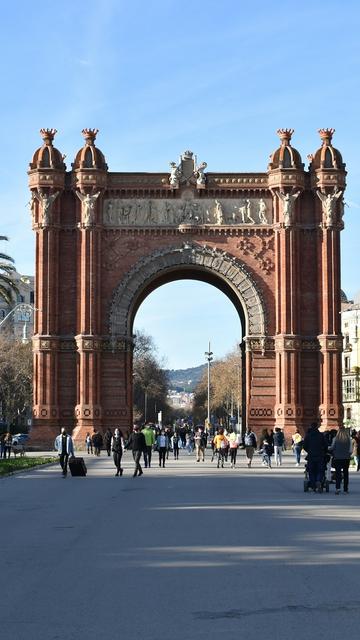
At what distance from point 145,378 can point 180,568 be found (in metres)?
129

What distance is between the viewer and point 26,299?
182 m

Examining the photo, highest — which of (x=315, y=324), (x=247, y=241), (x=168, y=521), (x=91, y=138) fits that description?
(x=91, y=138)

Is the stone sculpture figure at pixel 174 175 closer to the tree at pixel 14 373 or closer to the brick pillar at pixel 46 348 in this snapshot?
the brick pillar at pixel 46 348

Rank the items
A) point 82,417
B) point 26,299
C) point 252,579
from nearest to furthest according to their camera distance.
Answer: point 252,579 < point 82,417 < point 26,299

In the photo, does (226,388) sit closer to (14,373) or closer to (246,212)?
(14,373)

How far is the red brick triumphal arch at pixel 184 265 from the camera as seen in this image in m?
61.0

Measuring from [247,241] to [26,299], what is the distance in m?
123

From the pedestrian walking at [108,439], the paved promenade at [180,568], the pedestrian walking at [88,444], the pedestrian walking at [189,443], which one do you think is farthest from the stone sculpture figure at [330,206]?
the paved promenade at [180,568]

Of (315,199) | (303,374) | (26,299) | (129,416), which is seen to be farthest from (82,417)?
(26,299)

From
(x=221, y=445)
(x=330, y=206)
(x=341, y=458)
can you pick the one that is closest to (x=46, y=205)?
(x=330, y=206)

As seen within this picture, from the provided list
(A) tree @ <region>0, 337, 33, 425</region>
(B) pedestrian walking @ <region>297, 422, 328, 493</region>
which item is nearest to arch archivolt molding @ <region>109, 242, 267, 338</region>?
(B) pedestrian walking @ <region>297, 422, 328, 493</region>

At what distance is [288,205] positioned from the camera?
61.2 m

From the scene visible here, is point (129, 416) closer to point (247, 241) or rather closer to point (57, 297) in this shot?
point (57, 297)

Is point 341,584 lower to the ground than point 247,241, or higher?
lower
